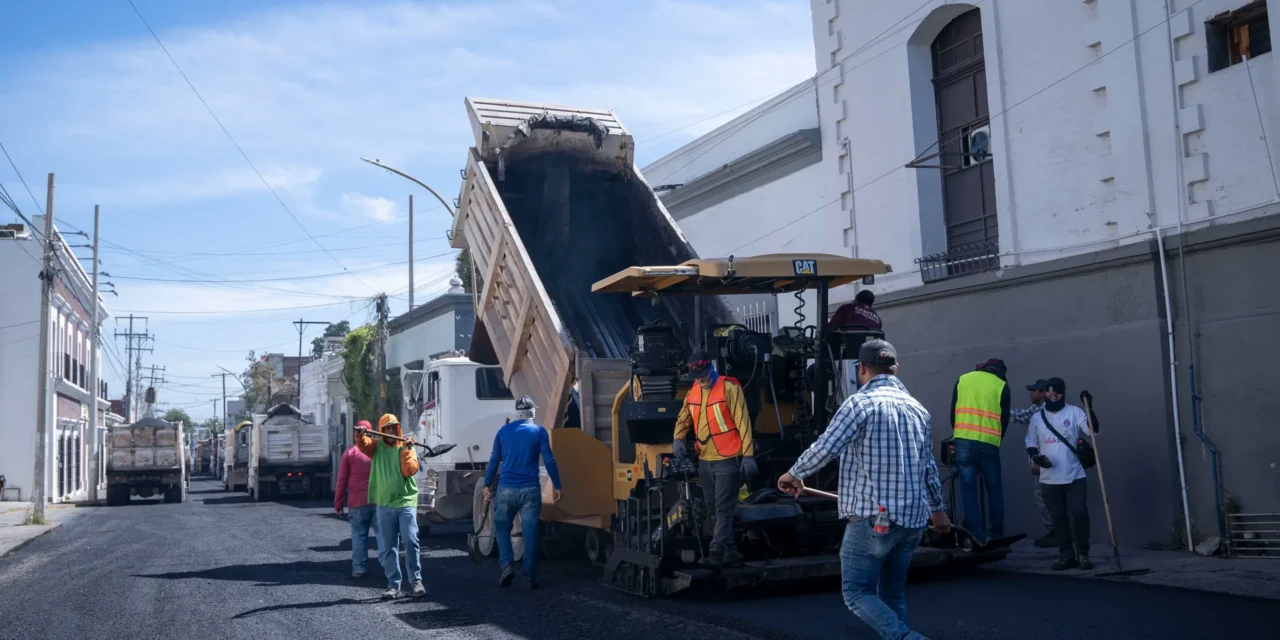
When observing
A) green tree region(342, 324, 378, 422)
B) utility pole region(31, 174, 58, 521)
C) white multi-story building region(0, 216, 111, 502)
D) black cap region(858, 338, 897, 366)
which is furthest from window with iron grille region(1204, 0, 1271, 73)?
green tree region(342, 324, 378, 422)

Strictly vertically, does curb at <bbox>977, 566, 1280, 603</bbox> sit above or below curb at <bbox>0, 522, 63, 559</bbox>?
below

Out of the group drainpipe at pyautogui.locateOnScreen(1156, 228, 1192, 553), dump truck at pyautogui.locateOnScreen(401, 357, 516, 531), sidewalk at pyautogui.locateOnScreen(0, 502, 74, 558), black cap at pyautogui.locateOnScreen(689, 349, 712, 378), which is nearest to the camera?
black cap at pyautogui.locateOnScreen(689, 349, 712, 378)

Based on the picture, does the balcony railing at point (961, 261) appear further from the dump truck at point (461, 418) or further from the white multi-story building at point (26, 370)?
the white multi-story building at point (26, 370)

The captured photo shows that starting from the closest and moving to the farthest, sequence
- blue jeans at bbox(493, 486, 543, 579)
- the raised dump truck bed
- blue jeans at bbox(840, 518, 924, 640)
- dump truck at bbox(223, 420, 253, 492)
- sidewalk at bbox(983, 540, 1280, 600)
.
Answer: blue jeans at bbox(840, 518, 924, 640)
sidewalk at bbox(983, 540, 1280, 600)
blue jeans at bbox(493, 486, 543, 579)
the raised dump truck bed
dump truck at bbox(223, 420, 253, 492)

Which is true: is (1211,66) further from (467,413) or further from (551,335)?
(467,413)

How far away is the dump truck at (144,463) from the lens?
29938 mm

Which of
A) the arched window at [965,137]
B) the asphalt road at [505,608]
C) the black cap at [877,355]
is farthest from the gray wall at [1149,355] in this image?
the black cap at [877,355]

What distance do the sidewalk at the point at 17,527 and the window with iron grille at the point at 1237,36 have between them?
14784 mm

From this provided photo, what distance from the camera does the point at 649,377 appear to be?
342 inches

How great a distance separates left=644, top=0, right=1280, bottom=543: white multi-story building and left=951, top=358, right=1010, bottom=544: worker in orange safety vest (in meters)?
1.27

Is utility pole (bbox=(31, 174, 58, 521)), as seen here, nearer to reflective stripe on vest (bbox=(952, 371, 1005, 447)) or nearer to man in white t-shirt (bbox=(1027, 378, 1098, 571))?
reflective stripe on vest (bbox=(952, 371, 1005, 447))

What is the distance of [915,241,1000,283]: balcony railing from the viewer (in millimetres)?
12002

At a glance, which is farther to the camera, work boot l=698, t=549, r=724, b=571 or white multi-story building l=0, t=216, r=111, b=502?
white multi-story building l=0, t=216, r=111, b=502

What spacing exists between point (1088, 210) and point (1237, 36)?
1911 millimetres
